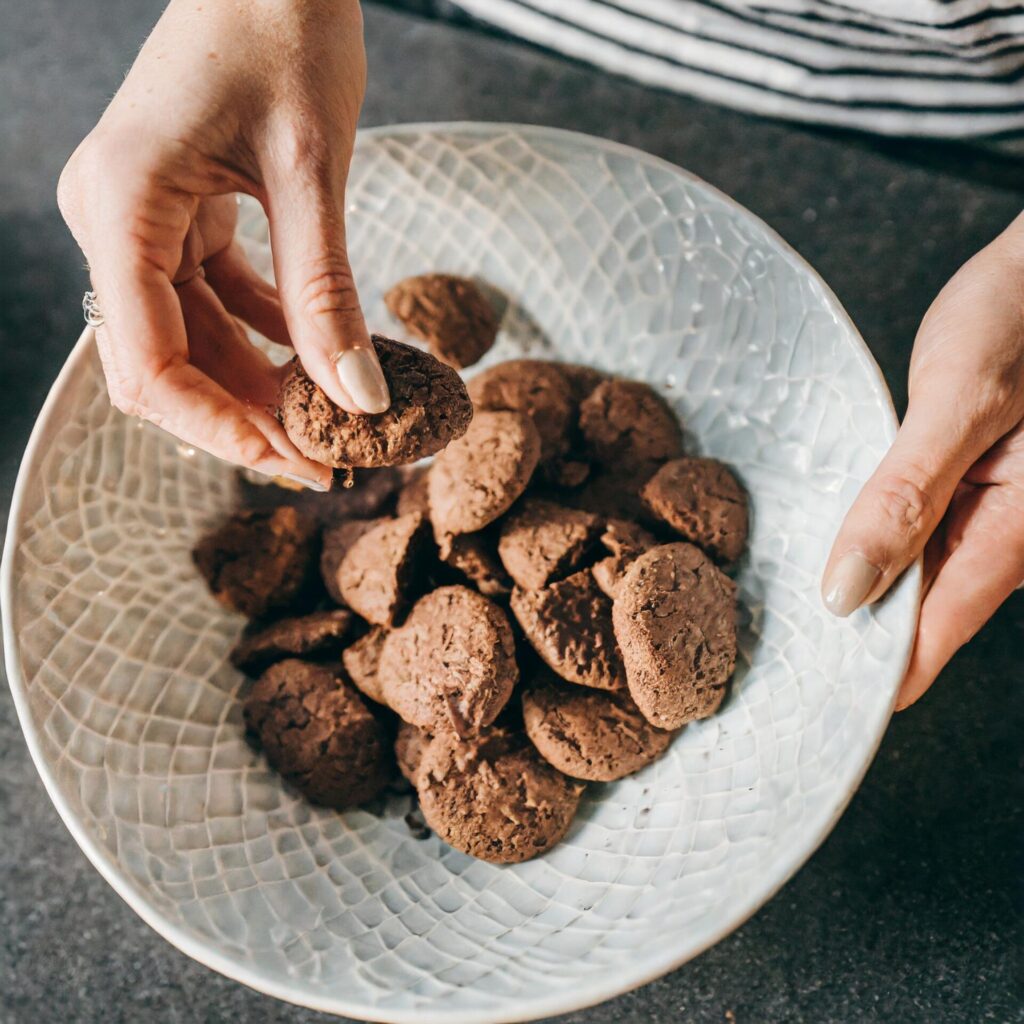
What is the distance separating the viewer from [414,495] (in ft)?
2.98

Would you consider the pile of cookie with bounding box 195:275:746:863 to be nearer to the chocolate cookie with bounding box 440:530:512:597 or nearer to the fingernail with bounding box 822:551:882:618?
the chocolate cookie with bounding box 440:530:512:597

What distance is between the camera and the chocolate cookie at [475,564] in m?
0.82

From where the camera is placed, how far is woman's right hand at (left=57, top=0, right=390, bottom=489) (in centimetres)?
64

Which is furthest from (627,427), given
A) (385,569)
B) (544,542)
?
(385,569)

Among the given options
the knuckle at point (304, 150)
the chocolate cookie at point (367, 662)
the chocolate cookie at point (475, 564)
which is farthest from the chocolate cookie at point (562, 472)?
the knuckle at point (304, 150)

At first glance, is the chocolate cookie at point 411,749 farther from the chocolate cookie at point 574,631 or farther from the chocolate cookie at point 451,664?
Answer: the chocolate cookie at point 574,631

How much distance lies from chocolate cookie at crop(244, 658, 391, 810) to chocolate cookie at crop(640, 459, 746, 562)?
348 mm

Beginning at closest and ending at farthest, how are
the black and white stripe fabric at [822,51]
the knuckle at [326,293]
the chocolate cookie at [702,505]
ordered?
the knuckle at [326,293], the chocolate cookie at [702,505], the black and white stripe fabric at [822,51]

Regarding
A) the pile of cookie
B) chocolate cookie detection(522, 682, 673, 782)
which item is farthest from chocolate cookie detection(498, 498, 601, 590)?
chocolate cookie detection(522, 682, 673, 782)

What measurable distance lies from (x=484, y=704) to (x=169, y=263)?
1.44 feet

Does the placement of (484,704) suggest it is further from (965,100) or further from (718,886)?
(965,100)

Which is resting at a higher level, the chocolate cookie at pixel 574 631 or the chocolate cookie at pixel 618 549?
the chocolate cookie at pixel 618 549

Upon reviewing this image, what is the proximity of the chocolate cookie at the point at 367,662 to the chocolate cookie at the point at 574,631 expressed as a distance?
15 centimetres

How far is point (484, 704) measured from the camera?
748 mm
